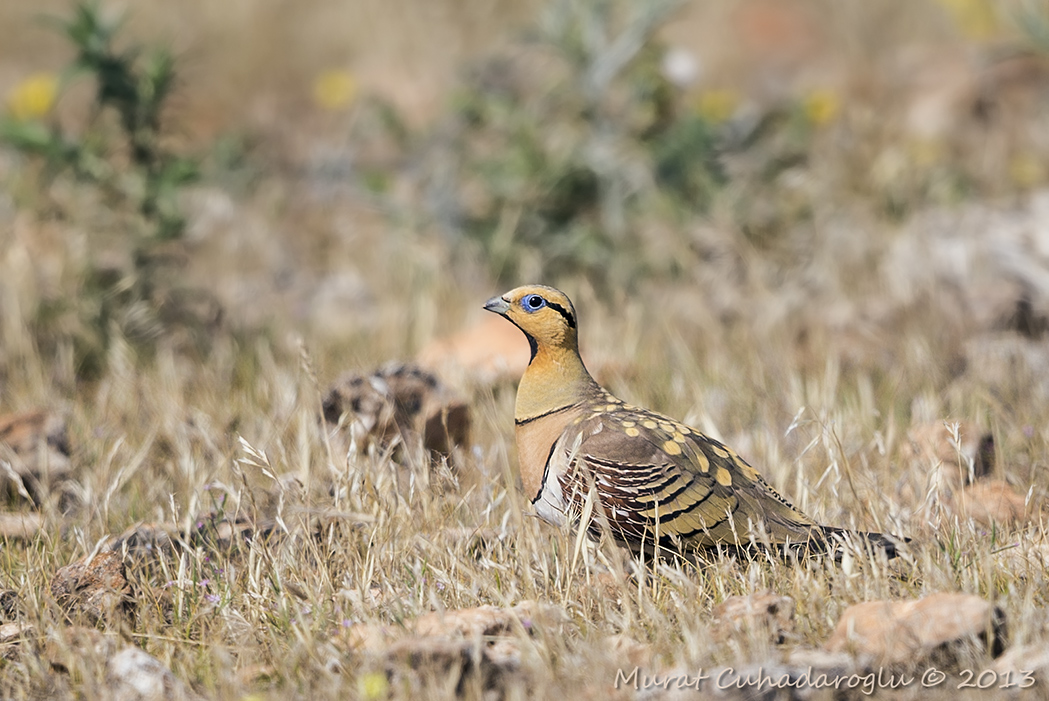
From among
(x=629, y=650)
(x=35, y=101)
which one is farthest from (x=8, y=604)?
(x=35, y=101)

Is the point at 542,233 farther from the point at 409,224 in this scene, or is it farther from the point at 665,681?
the point at 665,681

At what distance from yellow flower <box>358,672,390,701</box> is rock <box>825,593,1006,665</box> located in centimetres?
112

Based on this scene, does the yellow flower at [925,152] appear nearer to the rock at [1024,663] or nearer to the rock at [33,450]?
the rock at [1024,663]

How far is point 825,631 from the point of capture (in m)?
2.92

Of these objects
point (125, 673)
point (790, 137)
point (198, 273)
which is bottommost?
point (125, 673)

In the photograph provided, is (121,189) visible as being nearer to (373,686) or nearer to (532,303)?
(532,303)

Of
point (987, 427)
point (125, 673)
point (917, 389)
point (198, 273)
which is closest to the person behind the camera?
point (125, 673)

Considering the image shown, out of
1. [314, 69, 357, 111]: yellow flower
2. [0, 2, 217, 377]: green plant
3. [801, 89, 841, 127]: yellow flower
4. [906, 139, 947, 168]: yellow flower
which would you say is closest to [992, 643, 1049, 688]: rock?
[0, 2, 217, 377]: green plant

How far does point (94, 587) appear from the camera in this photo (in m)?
3.34

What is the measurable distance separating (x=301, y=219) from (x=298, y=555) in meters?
5.36

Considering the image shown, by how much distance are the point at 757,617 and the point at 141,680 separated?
159 centimetres

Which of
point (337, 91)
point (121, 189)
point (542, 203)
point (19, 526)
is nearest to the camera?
point (19, 526)

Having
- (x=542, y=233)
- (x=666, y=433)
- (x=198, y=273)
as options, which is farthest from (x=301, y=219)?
(x=666, y=433)

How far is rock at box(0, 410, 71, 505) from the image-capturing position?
13.9 ft
